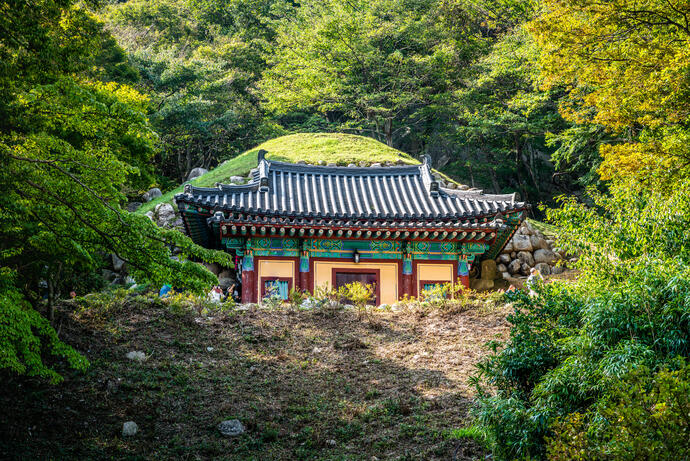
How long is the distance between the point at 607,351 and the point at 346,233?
1020 cm

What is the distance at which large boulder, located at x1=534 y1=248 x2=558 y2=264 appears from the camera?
21.4m

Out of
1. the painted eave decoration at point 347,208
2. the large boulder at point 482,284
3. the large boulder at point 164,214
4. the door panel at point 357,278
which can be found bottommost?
the large boulder at point 482,284

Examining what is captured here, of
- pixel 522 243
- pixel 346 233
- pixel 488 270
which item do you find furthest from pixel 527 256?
pixel 346 233

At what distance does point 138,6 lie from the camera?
37.7m

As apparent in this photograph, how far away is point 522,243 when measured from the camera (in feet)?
70.9

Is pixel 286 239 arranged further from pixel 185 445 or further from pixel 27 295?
pixel 185 445

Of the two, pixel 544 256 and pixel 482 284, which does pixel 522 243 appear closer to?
pixel 544 256

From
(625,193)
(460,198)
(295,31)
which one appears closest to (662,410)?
(625,193)

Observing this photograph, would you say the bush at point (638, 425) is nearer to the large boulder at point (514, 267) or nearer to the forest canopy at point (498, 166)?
the forest canopy at point (498, 166)

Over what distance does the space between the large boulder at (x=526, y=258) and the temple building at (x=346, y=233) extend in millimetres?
3678

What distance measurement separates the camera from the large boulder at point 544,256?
21.4 meters

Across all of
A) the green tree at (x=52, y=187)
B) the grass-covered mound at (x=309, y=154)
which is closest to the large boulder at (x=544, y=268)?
the grass-covered mound at (x=309, y=154)

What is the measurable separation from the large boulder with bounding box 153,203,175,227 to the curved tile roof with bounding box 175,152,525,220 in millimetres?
4139

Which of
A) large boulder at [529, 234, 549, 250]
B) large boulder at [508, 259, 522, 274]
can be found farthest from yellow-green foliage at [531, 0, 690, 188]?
large boulder at [529, 234, 549, 250]
